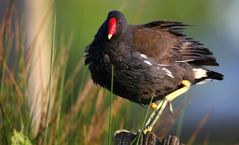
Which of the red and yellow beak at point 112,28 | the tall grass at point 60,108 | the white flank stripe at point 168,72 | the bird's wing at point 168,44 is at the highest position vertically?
the red and yellow beak at point 112,28

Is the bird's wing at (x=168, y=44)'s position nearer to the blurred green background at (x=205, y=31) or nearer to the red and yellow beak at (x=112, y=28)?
the red and yellow beak at (x=112, y=28)

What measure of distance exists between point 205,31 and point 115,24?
16125mm

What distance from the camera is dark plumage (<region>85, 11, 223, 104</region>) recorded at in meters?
5.21

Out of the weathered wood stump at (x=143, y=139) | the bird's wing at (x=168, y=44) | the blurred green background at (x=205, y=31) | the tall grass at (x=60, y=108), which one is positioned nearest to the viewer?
the weathered wood stump at (x=143, y=139)

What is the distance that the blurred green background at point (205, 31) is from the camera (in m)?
15.5

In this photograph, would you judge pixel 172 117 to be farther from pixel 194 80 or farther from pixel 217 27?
pixel 217 27

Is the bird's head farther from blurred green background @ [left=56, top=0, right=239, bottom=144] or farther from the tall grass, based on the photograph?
blurred green background @ [left=56, top=0, right=239, bottom=144]

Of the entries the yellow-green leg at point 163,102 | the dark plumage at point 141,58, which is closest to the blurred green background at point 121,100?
the yellow-green leg at point 163,102

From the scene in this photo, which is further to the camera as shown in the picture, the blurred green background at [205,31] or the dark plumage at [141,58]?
the blurred green background at [205,31]

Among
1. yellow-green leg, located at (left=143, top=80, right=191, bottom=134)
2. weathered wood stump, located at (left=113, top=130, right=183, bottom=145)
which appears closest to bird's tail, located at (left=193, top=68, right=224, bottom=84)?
yellow-green leg, located at (left=143, top=80, right=191, bottom=134)

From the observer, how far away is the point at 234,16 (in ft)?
57.6

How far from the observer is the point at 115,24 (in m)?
5.30

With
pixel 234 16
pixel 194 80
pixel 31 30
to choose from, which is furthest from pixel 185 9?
pixel 194 80

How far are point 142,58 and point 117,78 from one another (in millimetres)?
243
